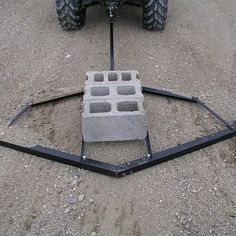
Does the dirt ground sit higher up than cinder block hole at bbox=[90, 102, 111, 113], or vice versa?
cinder block hole at bbox=[90, 102, 111, 113]

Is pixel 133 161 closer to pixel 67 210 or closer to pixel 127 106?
pixel 127 106

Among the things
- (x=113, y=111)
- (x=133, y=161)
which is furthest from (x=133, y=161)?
(x=113, y=111)

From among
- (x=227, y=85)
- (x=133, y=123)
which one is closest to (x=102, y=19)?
(x=227, y=85)

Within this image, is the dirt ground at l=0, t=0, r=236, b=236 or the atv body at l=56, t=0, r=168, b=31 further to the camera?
the atv body at l=56, t=0, r=168, b=31

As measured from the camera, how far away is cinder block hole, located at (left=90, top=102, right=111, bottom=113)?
283cm

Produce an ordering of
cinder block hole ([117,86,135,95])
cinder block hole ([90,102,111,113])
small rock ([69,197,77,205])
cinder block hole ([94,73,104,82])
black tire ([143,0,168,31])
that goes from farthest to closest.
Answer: black tire ([143,0,168,31]) → cinder block hole ([94,73,104,82]) → cinder block hole ([117,86,135,95]) → cinder block hole ([90,102,111,113]) → small rock ([69,197,77,205])

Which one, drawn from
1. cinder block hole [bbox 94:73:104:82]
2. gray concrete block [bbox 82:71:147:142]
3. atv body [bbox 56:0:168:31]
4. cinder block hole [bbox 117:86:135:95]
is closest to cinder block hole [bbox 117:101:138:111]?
gray concrete block [bbox 82:71:147:142]

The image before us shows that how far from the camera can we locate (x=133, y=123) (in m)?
2.74

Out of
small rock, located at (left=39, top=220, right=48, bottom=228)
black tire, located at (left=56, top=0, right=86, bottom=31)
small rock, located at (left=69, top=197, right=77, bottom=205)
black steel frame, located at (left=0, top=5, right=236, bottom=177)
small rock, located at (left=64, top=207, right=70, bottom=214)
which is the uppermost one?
black tire, located at (left=56, top=0, right=86, bottom=31)

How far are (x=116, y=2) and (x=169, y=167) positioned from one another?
1.66 m

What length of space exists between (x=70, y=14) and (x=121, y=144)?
175 centimetres

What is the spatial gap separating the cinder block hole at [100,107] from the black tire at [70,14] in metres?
1.55

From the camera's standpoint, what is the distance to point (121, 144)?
115 inches

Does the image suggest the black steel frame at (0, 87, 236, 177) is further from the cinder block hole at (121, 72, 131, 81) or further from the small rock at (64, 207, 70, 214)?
the cinder block hole at (121, 72, 131, 81)
